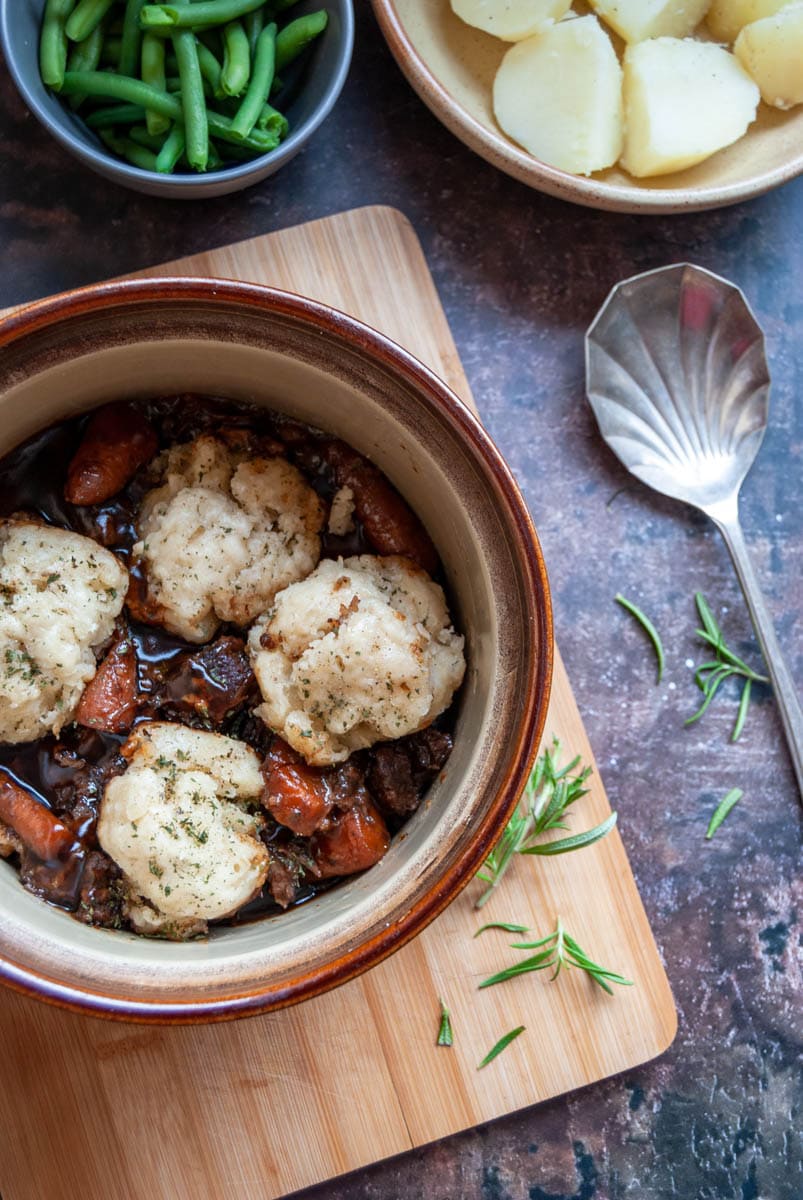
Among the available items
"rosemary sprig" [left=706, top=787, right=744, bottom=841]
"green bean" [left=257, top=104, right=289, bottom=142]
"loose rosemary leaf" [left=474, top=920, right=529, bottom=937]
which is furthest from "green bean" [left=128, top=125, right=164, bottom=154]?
"rosemary sprig" [left=706, top=787, right=744, bottom=841]

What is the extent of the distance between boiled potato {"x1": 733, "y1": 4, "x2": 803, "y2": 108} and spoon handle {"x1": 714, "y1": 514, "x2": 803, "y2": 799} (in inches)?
41.0

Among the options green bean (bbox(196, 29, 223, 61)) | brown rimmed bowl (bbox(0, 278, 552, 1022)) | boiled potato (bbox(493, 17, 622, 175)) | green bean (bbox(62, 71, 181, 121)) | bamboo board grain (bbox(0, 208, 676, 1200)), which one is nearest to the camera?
brown rimmed bowl (bbox(0, 278, 552, 1022))

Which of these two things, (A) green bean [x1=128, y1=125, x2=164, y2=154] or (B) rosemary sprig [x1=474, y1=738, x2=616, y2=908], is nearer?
(B) rosemary sprig [x1=474, y1=738, x2=616, y2=908]

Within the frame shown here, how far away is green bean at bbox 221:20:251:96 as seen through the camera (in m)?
2.40

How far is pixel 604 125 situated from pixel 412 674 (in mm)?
1442

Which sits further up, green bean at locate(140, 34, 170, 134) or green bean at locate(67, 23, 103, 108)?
green bean at locate(67, 23, 103, 108)

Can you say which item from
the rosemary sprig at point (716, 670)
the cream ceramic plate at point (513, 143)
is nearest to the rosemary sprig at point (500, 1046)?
the rosemary sprig at point (716, 670)

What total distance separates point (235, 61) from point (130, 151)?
310 millimetres

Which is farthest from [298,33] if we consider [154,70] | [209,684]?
[209,684]

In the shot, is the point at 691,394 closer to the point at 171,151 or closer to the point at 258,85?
the point at 258,85

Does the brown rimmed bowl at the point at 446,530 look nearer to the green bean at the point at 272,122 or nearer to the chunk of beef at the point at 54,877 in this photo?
the chunk of beef at the point at 54,877

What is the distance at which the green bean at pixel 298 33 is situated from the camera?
97.0 inches

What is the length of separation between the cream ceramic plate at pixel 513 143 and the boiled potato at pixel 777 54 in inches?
1.7

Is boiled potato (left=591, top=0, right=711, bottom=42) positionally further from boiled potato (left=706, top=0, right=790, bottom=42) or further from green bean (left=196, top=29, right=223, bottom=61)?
green bean (left=196, top=29, right=223, bottom=61)
